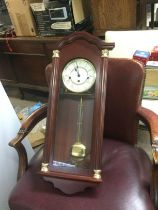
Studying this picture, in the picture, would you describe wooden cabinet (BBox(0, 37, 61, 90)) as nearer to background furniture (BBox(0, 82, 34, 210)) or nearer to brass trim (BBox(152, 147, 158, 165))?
background furniture (BBox(0, 82, 34, 210))

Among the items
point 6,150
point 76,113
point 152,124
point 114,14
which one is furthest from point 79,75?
point 114,14

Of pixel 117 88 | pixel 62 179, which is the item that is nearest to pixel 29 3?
pixel 117 88

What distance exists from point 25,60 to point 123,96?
1.39m

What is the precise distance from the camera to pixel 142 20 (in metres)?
1.56

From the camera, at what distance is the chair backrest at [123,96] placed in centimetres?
107

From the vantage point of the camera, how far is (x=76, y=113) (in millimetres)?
1064

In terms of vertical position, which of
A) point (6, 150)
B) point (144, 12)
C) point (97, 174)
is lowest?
point (6, 150)

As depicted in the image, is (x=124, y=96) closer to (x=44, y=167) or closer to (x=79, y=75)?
(x=79, y=75)

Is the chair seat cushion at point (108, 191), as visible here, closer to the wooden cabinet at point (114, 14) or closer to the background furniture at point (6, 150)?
the background furniture at point (6, 150)

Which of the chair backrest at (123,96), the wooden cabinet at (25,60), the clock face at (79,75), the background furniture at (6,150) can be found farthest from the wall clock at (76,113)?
the wooden cabinet at (25,60)

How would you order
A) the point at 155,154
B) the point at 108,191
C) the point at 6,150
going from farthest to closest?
the point at 6,150, the point at 108,191, the point at 155,154

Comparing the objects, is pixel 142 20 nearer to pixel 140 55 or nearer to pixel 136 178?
pixel 140 55

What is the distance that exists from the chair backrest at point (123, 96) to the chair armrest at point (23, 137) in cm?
21

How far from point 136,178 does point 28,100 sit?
1.91 meters
